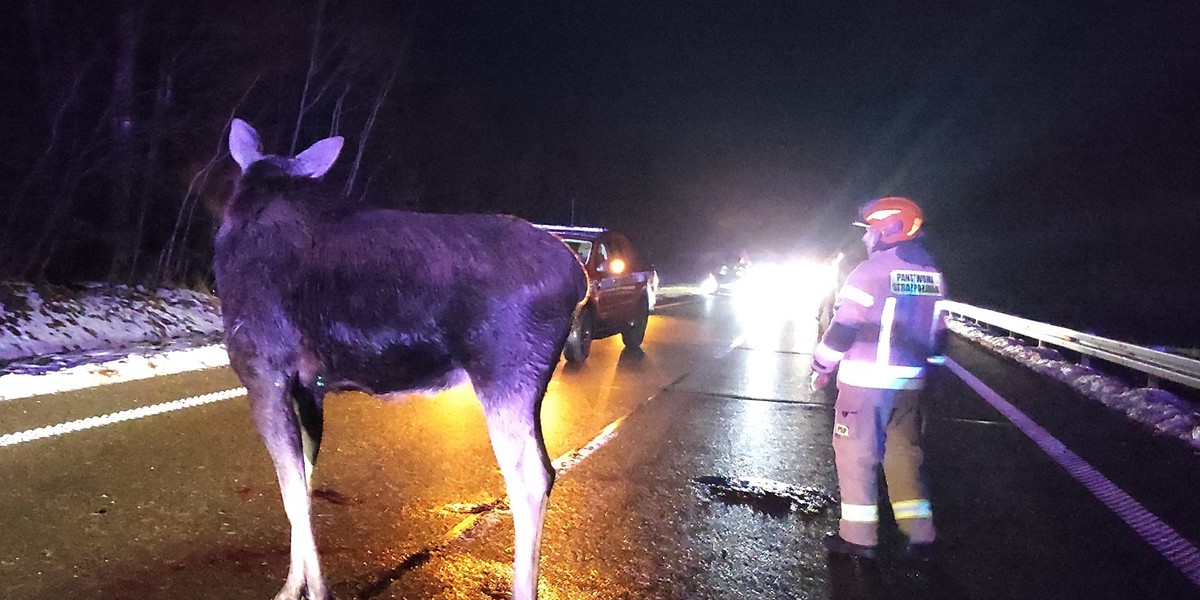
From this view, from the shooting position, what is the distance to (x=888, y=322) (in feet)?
15.8

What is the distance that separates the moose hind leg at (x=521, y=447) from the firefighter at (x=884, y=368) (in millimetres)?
2058

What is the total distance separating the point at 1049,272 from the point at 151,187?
6595 cm

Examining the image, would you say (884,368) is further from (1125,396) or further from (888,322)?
(1125,396)

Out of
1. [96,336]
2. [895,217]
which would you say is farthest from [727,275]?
[895,217]

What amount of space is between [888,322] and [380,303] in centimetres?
288

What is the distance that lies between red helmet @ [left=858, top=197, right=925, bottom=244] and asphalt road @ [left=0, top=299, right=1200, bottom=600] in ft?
2.95

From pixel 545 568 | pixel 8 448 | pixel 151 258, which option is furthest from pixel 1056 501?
pixel 151 258

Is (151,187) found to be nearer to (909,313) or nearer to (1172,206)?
(909,313)

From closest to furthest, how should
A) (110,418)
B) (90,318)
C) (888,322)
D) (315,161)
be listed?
(315,161) → (888,322) → (110,418) → (90,318)

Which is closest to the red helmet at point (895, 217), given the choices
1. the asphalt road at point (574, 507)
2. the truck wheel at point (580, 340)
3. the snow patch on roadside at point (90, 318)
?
the asphalt road at point (574, 507)

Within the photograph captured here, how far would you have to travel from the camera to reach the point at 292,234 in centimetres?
313

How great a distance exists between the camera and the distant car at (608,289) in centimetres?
1264

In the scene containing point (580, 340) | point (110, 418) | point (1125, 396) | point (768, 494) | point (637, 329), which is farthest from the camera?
point (637, 329)

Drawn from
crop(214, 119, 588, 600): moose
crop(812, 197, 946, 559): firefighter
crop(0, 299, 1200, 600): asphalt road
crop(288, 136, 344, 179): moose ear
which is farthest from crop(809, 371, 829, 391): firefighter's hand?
crop(288, 136, 344, 179): moose ear
